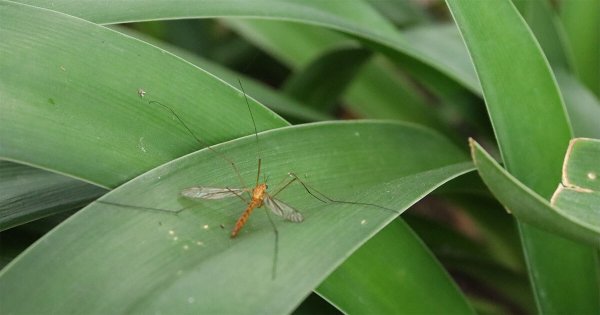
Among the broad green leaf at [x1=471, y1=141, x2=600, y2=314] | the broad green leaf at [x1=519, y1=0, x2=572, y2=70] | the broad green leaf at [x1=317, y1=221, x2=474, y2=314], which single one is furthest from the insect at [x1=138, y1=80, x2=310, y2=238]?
the broad green leaf at [x1=519, y1=0, x2=572, y2=70]

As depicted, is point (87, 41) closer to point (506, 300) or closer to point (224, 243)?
point (224, 243)

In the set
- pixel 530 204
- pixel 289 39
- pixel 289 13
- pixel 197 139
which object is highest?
pixel 289 39

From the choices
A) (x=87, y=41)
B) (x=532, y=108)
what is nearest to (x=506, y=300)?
(x=532, y=108)

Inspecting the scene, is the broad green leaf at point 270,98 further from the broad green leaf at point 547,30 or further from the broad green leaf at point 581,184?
the broad green leaf at point 581,184

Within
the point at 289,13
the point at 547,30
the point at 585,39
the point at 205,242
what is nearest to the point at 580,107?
the point at 547,30

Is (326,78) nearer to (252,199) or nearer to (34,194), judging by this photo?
(252,199)

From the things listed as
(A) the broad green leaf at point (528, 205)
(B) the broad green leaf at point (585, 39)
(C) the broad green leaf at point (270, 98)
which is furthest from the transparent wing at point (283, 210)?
(B) the broad green leaf at point (585, 39)
